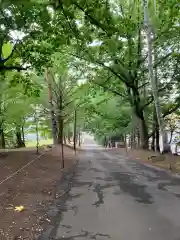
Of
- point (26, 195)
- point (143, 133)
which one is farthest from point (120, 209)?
point (143, 133)

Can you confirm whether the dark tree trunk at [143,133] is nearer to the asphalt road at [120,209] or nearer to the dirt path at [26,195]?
the dirt path at [26,195]

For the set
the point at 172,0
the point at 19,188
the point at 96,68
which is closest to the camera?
the point at 19,188

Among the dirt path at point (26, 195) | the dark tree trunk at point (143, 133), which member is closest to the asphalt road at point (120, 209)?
the dirt path at point (26, 195)

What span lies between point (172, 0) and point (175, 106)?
1752cm

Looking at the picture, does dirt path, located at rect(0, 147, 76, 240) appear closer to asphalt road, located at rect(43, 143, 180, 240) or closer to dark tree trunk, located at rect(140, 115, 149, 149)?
asphalt road, located at rect(43, 143, 180, 240)

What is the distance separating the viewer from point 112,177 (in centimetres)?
1428

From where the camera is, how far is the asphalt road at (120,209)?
668 cm

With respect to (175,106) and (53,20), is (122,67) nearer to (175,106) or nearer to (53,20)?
(175,106)

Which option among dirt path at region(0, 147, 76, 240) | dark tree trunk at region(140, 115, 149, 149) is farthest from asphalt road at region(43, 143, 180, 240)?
dark tree trunk at region(140, 115, 149, 149)

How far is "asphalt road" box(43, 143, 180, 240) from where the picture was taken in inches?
263

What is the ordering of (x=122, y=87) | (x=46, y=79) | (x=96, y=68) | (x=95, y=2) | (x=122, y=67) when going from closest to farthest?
(x=95, y=2) < (x=122, y=67) < (x=96, y=68) < (x=122, y=87) < (x=46, y=79)

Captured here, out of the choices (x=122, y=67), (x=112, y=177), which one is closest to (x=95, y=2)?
(x=112, y=177)

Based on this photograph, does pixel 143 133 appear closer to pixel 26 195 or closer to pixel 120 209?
pixel 26 195

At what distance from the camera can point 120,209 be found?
8664 mm
